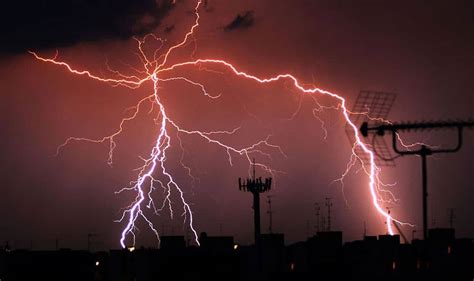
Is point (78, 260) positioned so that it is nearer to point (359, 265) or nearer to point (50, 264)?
point (50, 264)

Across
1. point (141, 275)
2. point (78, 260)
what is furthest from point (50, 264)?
point (141, 275)

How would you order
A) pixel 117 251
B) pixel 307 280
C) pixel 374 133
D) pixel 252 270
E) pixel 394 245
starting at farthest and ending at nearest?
pixel 117 251, pixel 252 270, pixel 394 245, pixel 307 280, pixel 374 133

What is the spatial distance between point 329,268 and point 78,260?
1563 cm

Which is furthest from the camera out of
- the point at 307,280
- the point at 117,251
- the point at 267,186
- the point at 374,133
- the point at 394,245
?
the point at 117,251

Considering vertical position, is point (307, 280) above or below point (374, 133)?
below

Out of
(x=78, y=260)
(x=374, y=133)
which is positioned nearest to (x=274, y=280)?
(x=78, y=260)

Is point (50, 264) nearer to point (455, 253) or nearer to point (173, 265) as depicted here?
point (173, 265)

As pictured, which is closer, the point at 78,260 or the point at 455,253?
the point at 455,253

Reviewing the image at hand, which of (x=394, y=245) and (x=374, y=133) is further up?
(x=374, y=133)

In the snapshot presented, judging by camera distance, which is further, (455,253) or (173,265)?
(173,265)

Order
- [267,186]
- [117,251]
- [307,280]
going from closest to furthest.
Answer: [307,280] → [267,186] → [117,251]

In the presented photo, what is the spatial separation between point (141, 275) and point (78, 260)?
7.23 metres

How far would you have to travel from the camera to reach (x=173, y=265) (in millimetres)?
39750

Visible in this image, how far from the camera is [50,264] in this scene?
45500 millimetres
